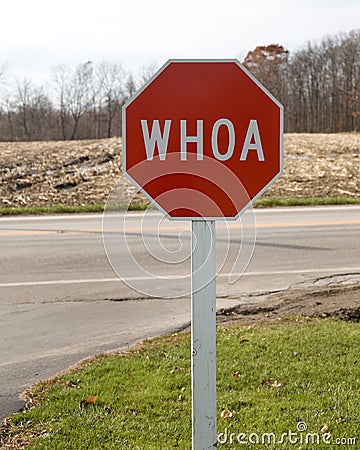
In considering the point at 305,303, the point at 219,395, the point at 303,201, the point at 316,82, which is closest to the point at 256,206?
the point at 303,201

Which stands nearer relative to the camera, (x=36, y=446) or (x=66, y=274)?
(x=36, y=446)

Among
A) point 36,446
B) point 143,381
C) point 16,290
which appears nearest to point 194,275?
point 36,446

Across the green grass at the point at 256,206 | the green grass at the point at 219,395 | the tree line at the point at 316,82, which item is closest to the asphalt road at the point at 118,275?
the green grass at the point at 219,395

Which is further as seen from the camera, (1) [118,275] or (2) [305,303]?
(2) [305,303]

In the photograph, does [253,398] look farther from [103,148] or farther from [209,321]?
[103,148]

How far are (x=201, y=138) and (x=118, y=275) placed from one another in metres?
0.67

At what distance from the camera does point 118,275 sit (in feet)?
8.71

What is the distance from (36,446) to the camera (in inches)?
143

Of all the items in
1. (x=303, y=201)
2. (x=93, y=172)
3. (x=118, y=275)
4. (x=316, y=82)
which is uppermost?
(x=316, y=82)

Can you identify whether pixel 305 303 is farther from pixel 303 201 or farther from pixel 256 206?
pixel 303 201

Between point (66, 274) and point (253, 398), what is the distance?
5152 mm

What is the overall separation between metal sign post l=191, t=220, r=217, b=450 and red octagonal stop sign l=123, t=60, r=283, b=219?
0.31ft

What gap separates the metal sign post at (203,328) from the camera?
2.41m

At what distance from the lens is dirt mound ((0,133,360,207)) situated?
18.2 meters
